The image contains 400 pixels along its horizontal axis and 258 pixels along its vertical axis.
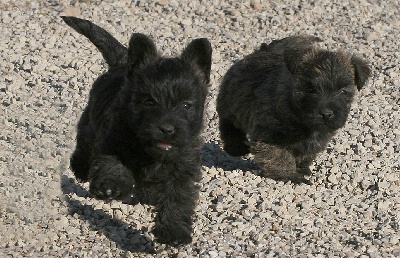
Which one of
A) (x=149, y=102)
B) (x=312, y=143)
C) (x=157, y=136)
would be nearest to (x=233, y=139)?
(x=312, y=143)

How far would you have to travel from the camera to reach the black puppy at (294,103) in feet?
31.1

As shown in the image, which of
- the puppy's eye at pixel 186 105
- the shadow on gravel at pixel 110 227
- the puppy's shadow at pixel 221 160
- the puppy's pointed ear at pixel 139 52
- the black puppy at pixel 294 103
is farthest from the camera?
the puppy's shadow at pixel 221 160

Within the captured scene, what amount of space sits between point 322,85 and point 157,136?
3.09m

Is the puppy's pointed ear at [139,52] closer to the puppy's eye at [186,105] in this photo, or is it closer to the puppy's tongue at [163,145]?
the puppy's eye at [186,105]

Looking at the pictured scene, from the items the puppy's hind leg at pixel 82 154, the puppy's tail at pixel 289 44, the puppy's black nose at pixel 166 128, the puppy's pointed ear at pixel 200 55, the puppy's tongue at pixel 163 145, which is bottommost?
the puppy's hind leg at pixel 82 154

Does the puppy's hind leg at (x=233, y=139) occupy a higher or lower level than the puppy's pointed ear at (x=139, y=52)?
lower

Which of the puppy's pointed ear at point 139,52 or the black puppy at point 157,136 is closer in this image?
the black puppy at point 157,136

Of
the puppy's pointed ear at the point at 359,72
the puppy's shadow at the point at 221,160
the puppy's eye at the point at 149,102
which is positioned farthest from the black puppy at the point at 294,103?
the puppy's eye at the point at 149,102

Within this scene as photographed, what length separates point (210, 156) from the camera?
1062cm

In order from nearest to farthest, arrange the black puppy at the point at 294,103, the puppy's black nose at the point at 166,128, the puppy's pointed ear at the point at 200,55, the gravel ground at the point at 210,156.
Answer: the puppy's black nose at the point at 166,128 → the puppy's pointed ear at the point at 200,55 → the gravel ground at the point at 210,156 → the black puppy at the point at 294,103

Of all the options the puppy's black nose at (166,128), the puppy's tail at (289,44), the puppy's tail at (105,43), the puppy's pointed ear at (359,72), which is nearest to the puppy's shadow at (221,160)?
the puppy's tail at (289,44)

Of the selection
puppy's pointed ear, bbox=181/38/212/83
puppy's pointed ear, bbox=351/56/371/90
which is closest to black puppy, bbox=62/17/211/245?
puppy's pointed ear, bbox=181/38/212/83

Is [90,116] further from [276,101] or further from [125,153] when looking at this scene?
[276,101]

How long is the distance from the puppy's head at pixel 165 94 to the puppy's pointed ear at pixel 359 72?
2.85 meters
